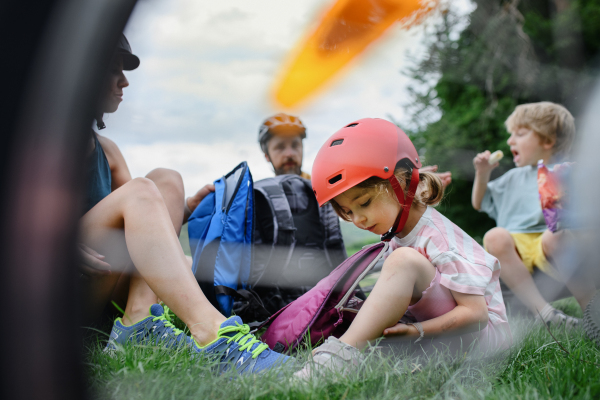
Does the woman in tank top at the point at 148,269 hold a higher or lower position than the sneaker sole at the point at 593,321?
higher

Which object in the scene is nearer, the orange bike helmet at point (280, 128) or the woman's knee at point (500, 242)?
the woman's knee at point (500, 242)

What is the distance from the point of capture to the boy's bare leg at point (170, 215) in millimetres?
1484

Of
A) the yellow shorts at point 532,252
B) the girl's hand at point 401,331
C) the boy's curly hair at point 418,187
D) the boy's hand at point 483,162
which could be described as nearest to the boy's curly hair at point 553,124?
the boy's hand at point 483,162

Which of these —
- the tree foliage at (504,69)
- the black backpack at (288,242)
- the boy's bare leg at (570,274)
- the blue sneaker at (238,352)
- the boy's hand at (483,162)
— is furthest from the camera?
the tree foliage at (504,69)

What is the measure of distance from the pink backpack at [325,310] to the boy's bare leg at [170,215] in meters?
0.46

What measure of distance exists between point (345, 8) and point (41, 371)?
1.56 m

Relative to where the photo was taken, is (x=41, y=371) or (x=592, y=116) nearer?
(x=41, y=371)

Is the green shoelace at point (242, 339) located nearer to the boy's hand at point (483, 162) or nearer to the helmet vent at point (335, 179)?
the helmet vent at point (335, 179)

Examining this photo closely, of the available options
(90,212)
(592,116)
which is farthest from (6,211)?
(592,116)

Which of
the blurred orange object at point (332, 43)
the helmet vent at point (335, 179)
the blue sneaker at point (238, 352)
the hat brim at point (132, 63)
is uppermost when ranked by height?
the blurred orange object at point (332, 43)

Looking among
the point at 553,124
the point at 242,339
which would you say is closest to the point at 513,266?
the point at 553,124

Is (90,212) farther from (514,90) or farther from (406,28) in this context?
(514,90)

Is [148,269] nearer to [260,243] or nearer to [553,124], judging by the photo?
[260,243]

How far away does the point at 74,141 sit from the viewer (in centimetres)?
60
